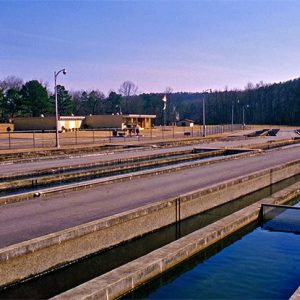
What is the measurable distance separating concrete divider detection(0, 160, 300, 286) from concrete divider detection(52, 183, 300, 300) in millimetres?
1751

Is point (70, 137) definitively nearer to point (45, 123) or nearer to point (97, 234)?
point (45, 123)

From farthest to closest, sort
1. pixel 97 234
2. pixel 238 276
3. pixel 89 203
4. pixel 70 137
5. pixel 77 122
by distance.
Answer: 1. pixel 77 122
2. pixel 70 137
3. pixel 89 203
4. pixel 97 234
5. pixel 238 276

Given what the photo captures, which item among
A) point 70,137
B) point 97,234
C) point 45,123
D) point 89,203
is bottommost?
point 97,234

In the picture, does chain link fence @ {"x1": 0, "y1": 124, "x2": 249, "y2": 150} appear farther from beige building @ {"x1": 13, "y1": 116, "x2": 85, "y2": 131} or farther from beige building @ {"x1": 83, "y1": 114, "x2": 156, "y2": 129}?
beige building @ {"x1": 83, "y1": 114, "x2": 156, "y2": 129}

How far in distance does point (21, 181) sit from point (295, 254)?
12.2 meters

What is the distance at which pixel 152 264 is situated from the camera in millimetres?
9305

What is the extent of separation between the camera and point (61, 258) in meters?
10.2

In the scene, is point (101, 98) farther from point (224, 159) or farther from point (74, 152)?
point (224, 159)

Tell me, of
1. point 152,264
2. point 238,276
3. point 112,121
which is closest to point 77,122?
point 112,121

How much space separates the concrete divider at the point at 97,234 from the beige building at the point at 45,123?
181ft

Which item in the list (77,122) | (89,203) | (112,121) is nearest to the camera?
(89,203)

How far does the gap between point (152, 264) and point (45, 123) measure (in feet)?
210

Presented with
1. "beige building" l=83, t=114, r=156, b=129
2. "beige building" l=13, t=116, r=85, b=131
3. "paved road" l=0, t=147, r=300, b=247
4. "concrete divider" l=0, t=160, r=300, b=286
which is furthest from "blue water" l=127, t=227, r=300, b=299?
"beige building" l=83, t=114, r=156, b=129

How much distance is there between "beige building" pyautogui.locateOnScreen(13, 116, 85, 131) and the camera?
70.5 meters
